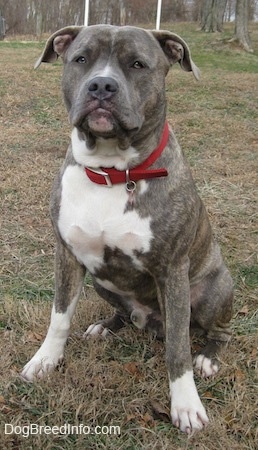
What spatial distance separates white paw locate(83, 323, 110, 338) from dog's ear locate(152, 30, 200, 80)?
136 centimetres

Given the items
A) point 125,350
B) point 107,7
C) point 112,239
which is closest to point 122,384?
point 125,350

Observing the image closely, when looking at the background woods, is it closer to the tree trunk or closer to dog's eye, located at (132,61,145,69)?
the tree trunk

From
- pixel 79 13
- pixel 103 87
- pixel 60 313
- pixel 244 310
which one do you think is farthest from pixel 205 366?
pixel 79 13


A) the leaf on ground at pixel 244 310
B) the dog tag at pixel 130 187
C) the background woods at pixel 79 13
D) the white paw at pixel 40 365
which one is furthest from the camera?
the background woods at pixel 79 13

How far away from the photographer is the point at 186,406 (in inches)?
92.9

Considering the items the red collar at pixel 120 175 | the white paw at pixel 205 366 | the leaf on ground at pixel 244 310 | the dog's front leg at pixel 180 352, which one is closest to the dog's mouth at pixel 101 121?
the red collar at pixel 120 175

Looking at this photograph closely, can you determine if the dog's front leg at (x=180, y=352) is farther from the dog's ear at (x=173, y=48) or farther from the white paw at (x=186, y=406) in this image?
the dog's ear at (x=173, y=48)

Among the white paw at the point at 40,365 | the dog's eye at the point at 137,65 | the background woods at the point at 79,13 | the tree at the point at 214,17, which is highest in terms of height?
the dog's eye at the point at 137,65

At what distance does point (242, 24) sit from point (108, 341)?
46.0ft

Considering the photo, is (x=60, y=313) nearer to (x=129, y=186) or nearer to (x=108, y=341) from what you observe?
(x=108, y=341)

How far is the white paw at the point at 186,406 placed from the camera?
2328mm

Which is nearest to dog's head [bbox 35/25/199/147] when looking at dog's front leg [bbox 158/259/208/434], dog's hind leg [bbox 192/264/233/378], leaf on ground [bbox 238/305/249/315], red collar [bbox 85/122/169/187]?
red collar [bbox 85/122/169/187]

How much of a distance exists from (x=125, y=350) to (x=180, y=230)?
82 centimetres

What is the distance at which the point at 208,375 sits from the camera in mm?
2643
